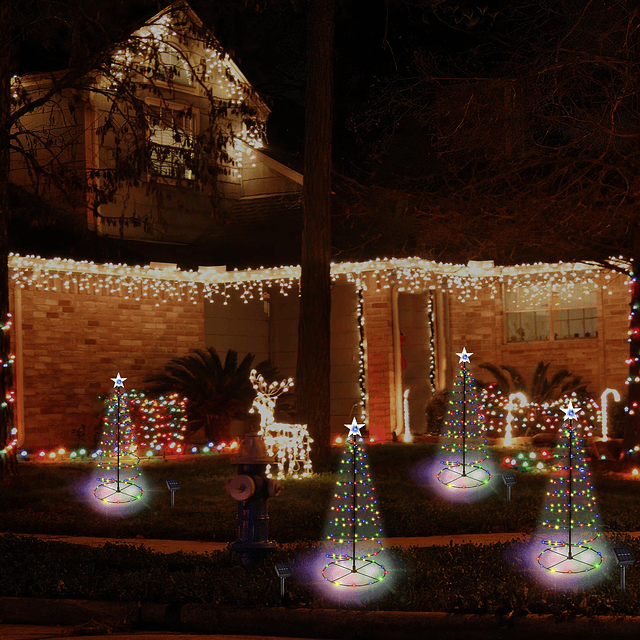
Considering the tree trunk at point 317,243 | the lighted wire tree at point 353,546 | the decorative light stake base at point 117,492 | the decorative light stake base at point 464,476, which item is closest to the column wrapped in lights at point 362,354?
the tree trunk at point 317,243

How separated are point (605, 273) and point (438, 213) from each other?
522 centimetres

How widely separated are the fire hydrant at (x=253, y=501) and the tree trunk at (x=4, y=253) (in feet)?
19.9

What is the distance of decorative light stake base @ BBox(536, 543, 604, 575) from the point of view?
7535 mm

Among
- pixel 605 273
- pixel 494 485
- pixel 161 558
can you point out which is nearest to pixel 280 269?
pixel 605 273

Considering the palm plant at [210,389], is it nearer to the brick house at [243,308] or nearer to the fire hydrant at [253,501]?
the brick house at [243,308]

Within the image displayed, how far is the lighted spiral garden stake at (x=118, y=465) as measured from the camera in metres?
11.5

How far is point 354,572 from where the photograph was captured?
731 centimetres

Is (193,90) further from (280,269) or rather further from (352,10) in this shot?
(352,10)

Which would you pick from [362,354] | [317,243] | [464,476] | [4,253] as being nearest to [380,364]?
[362,354]

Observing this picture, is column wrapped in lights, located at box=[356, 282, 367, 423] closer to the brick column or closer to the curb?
the brick column

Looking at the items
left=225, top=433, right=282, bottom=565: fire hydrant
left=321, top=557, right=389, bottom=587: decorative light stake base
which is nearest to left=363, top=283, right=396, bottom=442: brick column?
left=321, top=557, right=389, bottom=587: decorative light stake base

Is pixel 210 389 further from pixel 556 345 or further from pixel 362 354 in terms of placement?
pixel 556 345

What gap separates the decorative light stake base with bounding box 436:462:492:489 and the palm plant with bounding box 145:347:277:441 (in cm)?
616

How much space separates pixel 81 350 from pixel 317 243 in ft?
17.6
